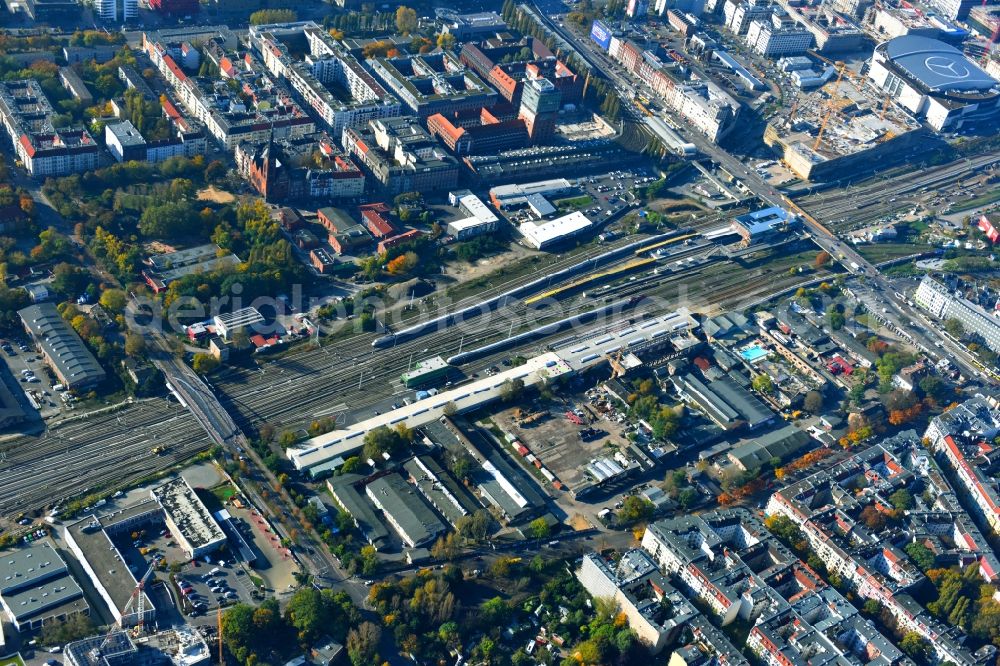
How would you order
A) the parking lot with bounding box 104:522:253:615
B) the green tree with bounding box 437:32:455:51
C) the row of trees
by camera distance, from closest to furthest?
the row of trees
the parking lot with bounding box 104:522:253:615
the green tree with bounding box 437:32:455:51

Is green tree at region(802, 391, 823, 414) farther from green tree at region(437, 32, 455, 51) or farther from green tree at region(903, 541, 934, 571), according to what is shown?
green tree at region(437, 32, 455, 51)

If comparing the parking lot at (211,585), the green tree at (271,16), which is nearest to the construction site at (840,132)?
the green tree at (271,16)

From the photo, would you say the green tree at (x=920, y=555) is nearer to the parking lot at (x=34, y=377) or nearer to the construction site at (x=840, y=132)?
the construction site at (x=840, y=132)

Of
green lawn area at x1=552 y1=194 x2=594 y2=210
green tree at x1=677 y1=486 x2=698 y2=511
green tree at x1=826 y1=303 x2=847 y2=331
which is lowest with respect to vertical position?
green tree at x1=677 y1=486 x2=698 y2=511

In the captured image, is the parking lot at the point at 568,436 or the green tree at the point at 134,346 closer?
the parking lot at the point at 568,436

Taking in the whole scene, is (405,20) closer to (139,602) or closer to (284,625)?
(284,625)

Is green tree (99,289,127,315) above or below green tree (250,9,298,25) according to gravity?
below

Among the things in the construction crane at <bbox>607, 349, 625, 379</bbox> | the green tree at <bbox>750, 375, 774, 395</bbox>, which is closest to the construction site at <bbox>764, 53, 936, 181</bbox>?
the green tree at <bbox>750, 375, 774, 395</bbox>
